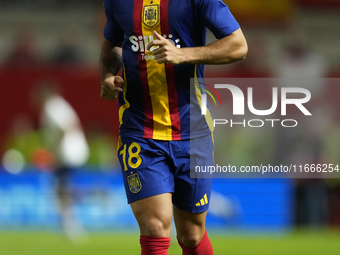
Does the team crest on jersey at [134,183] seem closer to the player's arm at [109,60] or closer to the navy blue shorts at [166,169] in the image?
the navy blue shorts at [166,169]

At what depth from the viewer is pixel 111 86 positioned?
2906 millimetres

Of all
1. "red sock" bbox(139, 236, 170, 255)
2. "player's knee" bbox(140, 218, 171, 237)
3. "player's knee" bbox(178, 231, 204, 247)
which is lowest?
"player's knee" bbox(178, 231, 204, 247)

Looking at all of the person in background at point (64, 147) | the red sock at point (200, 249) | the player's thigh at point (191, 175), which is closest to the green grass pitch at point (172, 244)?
the person in background at point (64, 147)

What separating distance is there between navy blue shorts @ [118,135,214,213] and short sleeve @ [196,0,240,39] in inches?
24.5

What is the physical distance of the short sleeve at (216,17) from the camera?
280 centimetres

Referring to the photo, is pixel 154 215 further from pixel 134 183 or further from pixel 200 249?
pixel 200 249

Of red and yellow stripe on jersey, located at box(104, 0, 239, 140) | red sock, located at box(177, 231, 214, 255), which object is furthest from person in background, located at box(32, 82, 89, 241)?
red and yellow stripe on jersey, located at box(104, 0, 239, 140)

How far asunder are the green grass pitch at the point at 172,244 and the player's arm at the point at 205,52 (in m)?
3.64

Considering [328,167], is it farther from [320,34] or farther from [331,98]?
[320,34]

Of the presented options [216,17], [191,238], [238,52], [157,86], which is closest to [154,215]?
[191,238]

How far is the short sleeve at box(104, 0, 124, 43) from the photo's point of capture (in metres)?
3.05

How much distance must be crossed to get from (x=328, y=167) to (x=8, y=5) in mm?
7719

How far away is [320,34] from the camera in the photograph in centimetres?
1138

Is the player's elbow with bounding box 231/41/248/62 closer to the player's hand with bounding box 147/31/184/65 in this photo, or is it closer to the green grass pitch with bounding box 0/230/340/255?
the player's hand with bounding box 147/31/184/65
